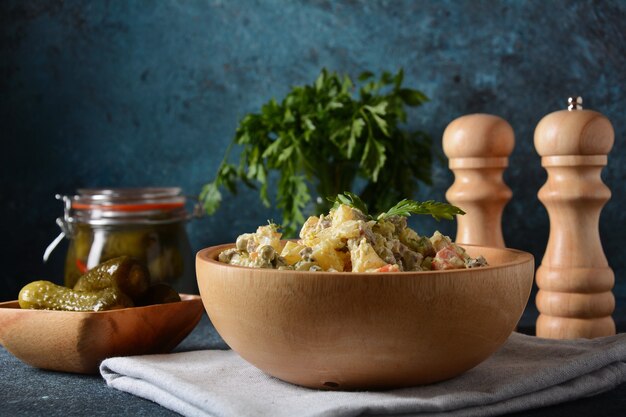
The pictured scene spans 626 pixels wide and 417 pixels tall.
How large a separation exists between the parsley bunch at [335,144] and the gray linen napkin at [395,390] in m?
0.49

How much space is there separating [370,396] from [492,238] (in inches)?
20.3

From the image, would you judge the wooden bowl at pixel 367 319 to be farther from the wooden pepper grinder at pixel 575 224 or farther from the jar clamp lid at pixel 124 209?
the jar clamp lid at pixel 124 209

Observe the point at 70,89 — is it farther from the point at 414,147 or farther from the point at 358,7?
the point at 414,147

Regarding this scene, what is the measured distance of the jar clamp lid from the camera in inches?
56.1

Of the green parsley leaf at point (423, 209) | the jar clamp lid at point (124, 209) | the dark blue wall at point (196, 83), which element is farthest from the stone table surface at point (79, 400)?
the dark blue wall at point (196, 83)

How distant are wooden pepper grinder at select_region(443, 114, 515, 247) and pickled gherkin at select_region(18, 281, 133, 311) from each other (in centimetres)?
52

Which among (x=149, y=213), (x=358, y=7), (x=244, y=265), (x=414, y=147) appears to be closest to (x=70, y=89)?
(x=149, y=213)

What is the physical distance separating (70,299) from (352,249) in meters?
0.42

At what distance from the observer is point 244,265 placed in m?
0.92

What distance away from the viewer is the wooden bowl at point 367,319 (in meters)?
0.81

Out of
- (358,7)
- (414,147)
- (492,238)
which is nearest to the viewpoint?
(492,238)

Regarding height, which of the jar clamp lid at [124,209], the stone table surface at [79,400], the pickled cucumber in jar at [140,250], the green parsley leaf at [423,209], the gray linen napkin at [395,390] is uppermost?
the green parsley leaf at [423,209]

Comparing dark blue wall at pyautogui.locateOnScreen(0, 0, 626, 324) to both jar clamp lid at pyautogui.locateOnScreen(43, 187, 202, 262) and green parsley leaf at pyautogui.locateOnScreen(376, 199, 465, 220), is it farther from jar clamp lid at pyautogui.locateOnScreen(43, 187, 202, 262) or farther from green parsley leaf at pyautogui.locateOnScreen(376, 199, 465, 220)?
green parsley leaf at pyautogui.locateOnScreen(376, 199, 465, 220)

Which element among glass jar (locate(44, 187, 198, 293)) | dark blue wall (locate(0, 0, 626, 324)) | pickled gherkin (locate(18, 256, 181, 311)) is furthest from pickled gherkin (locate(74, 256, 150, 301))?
dark blue wall (locate(0, 0, 626, 324))
